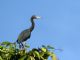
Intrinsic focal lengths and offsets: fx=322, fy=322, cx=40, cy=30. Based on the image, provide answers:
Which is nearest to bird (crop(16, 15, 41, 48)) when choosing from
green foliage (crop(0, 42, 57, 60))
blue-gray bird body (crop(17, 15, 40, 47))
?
blue-gray bird body (crop(17, 15, 40, 47))

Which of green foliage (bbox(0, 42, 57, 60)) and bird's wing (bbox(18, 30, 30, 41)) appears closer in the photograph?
green foliage (bbox(0, 42, 57, 60))

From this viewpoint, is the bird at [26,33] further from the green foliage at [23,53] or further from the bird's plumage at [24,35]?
the green foliage at [23,53]

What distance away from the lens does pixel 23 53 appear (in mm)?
9445

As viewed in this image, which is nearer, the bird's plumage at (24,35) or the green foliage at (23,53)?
the green foliage at (23,53)

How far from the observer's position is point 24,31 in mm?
13266

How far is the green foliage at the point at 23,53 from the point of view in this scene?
29.9 feet

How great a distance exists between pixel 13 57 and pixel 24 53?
1.16ft

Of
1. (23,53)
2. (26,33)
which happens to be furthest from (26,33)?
(23,53)

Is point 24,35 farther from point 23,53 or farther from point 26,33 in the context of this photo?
point 23,53

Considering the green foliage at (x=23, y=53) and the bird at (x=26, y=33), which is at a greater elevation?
the bird at (x=26, y=33)

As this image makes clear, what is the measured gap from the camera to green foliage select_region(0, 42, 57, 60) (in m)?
9.11

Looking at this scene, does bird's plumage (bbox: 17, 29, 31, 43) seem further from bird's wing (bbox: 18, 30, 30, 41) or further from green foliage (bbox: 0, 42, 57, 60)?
green foliage (bbox: 0, 42, 57, 60)

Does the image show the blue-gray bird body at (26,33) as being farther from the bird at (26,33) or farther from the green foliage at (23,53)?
the green foliage at (23,53)

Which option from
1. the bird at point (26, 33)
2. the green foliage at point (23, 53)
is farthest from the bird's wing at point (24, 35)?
the green foliage at point (23, 53)
